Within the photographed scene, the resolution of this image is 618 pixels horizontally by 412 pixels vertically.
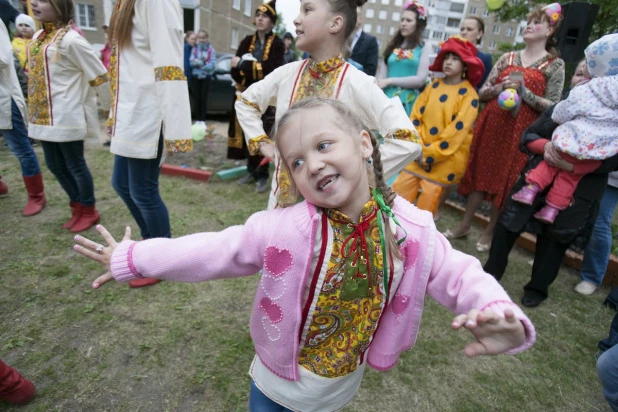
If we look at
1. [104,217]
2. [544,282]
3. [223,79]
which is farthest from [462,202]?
[223,79]

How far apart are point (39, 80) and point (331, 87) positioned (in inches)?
102

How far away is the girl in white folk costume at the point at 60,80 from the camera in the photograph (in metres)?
2.98

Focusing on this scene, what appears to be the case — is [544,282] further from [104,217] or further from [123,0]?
[104,217]

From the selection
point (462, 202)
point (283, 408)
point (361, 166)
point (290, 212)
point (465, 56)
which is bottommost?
point (462, 202)

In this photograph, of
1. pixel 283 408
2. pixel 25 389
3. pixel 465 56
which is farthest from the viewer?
pixel 465 56

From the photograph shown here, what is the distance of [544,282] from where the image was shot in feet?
9.85

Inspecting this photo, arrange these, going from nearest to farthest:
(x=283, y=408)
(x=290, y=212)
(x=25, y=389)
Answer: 1. (x=290, y=212)
2. (x=283, y=408)
3. (x=25, y=389)

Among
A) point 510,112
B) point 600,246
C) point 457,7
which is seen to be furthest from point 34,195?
point 457,7

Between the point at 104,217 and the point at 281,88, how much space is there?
8.82 feet

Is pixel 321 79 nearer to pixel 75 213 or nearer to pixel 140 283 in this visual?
pixel 140 283

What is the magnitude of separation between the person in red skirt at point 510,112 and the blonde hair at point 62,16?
375 centimetres

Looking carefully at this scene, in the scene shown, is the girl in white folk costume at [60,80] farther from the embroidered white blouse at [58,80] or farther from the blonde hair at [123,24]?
the blonde hair at [123,24]

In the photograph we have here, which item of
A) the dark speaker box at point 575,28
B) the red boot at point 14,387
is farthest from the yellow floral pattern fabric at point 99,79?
the dark speaker box at point 575,28

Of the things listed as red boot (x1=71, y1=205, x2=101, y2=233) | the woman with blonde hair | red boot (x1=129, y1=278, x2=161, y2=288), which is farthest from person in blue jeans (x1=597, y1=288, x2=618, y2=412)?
red boot (x1=71, y1=205, x2=101, y2=233)
